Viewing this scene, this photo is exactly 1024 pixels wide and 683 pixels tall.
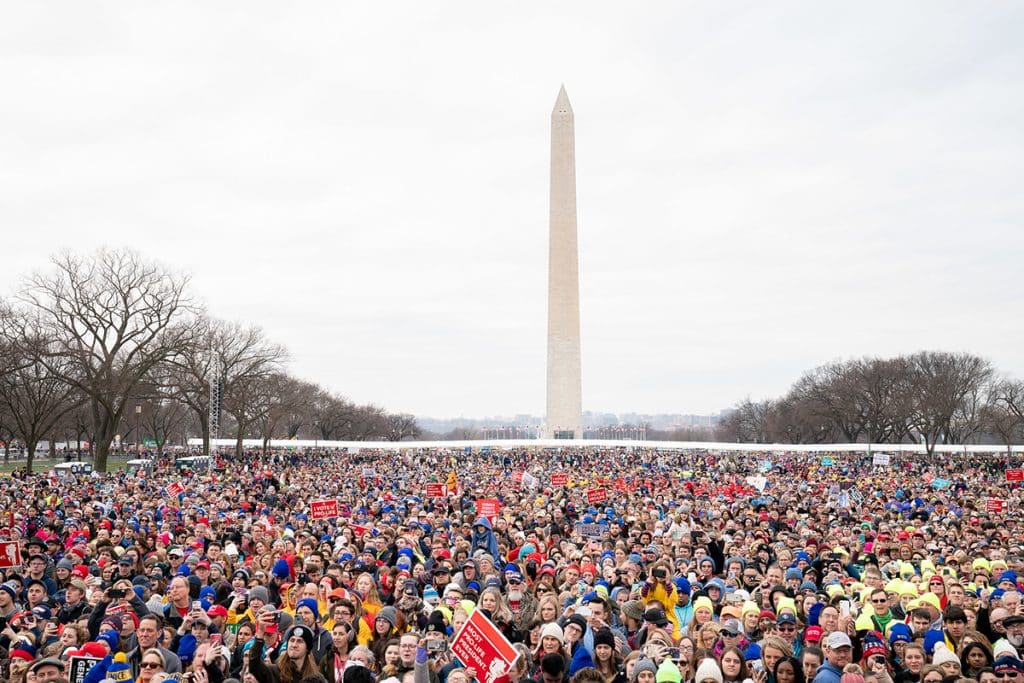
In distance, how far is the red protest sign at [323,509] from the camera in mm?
19667

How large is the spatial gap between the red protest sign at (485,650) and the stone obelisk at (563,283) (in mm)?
58845

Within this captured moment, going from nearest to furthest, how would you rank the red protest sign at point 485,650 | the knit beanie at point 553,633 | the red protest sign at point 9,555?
1. the red protest sign at point 485,650
2. the knit beanie at point 553,633
3. the red protest sign at point 9,555

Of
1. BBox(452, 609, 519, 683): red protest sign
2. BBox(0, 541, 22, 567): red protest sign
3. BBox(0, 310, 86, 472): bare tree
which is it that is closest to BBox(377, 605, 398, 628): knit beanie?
BBox(452, 609, 519, 683): red protest sign

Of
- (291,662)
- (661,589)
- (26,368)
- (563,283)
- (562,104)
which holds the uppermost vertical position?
(562,104)

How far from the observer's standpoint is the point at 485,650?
661 cm

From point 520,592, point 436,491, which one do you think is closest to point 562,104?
point 436,491

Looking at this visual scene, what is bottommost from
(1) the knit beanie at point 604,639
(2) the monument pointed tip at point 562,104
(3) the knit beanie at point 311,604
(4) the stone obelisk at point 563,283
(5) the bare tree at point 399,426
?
(1) the knit beanie at point 604,639

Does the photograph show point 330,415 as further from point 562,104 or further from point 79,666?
point 79,666

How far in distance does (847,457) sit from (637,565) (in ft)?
161

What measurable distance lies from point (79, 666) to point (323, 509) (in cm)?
1246

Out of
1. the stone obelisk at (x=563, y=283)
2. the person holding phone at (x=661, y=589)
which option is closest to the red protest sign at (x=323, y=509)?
the person holding phone at (x=661, y=589)

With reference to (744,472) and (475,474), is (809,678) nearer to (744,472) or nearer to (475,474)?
(475,474)

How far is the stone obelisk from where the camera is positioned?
6456cm

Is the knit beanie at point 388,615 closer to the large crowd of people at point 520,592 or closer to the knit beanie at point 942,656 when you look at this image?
the large crowd of people at point 520,592
